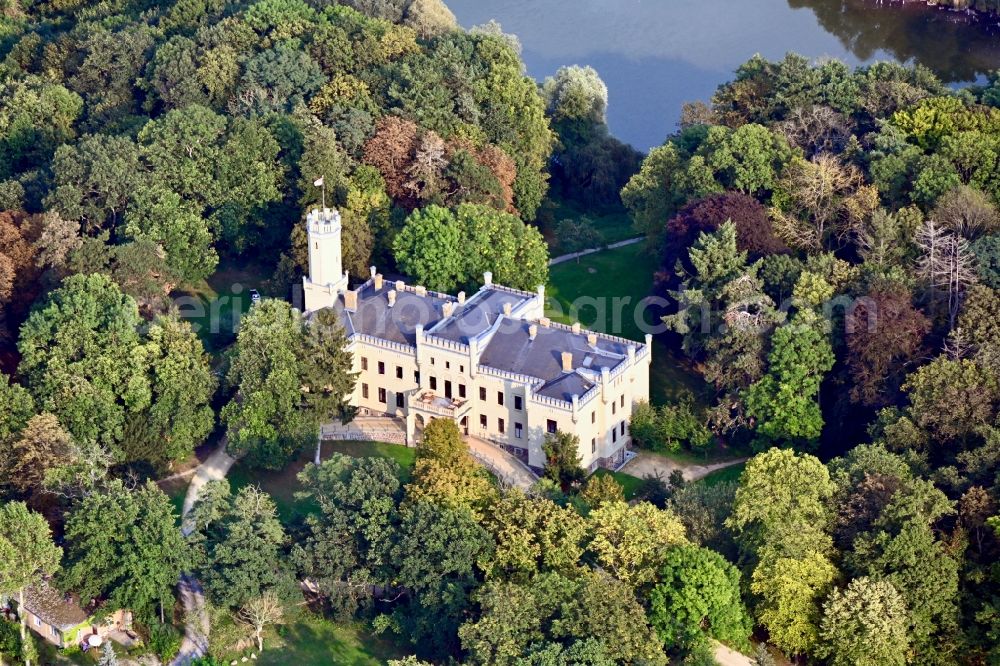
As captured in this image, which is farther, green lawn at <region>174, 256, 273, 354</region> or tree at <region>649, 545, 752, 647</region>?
green lawn at <region>174, 256, 273, 354</region>

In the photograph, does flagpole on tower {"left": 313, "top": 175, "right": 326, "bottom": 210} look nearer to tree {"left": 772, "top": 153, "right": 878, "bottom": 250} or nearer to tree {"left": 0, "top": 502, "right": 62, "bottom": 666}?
tree {"left": 772, "top": 153, "right": 878, "bottom": 250}

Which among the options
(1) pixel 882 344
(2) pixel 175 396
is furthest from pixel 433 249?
(1) pixel 882 344

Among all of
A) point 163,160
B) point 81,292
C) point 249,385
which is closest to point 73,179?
point 163,160

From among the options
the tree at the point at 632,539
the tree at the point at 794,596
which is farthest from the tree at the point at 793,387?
the tree at the point at 794,596

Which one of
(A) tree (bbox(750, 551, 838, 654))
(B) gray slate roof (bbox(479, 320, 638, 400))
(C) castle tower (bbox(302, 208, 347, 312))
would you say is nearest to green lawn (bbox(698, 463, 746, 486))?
(B) gray slate roof (bbox(479, 320, 638, 400))

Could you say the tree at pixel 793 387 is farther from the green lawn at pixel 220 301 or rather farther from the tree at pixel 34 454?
the tree at pixel 34 454

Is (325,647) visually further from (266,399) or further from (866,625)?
(866,625)
